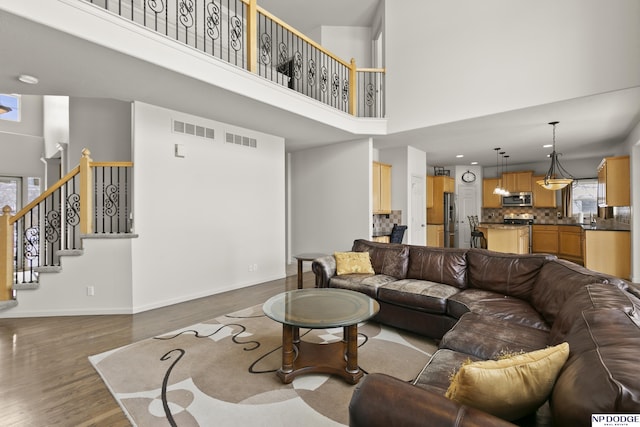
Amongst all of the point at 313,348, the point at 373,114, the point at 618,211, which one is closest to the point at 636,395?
the point at 313,348

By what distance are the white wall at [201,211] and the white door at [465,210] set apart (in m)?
6.74

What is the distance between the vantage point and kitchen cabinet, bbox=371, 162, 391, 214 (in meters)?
6.43

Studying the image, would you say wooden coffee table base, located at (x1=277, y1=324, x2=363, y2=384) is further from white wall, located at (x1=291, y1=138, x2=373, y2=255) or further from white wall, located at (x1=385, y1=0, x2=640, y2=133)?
white wall, located at (x1=385, y1=0, x2=640, y2=133)

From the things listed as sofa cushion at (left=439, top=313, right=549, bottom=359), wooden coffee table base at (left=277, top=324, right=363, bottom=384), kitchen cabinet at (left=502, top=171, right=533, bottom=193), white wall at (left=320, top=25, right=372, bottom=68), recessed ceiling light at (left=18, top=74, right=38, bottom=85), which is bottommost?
wooden coffee table base at (left=277, top=324, right=363, bottom=384)

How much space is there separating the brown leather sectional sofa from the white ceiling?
246 centimetres

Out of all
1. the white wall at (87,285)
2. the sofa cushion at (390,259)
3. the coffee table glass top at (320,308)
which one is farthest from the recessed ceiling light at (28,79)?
the sofa cushion at (390,259)

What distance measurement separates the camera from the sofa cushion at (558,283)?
218cm

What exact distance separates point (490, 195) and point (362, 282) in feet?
26.4

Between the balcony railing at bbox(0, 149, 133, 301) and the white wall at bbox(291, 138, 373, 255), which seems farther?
the white wall at bbox(291, 138, 373, 255)

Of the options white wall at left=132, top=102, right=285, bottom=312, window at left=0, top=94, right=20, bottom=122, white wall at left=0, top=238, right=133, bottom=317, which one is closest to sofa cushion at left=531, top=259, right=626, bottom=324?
white wall at left=132, top=102, right=285, bottom=312

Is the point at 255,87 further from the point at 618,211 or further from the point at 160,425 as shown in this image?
the point at 618,211

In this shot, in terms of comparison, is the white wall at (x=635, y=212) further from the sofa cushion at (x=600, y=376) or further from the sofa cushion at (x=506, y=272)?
the sofa cushion at (x=600, y=376)

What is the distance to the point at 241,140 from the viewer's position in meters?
5.34

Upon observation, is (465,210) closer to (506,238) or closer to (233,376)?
(506,238)
